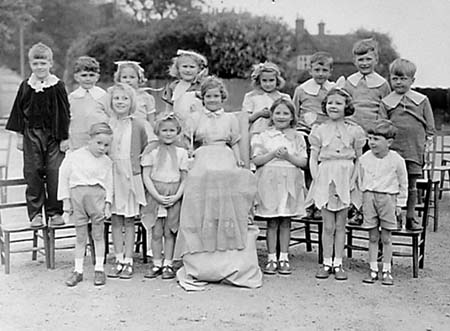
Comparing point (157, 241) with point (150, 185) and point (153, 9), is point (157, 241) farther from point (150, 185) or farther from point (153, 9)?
point (153, 9)

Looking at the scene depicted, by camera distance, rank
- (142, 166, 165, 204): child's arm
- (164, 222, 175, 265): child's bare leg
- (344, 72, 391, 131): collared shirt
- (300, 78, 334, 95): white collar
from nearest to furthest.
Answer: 1. (142, 166, 165, 204): child's arm
2. (164, 222, 175, 265): child's bare leg
3. (344, 72, 391, 131): collared shirt
4. (300, 78, 334, 95): white collar

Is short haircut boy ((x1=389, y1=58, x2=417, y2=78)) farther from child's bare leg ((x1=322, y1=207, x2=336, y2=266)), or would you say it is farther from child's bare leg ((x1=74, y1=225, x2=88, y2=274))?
child's bare leg ((x1=74, y1=225, x2=88, y2=274))

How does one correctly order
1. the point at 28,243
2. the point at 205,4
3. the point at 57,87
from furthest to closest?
the point at 205,4 → the point at 28,243 → the point at 57,87

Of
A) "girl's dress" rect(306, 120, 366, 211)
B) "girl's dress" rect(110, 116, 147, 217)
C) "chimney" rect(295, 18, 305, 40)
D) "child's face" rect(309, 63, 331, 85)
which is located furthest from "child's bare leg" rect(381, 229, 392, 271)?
"chimney" rect(295, 18, 305, 40)

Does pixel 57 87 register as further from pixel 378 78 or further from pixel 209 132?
pixel 378 78

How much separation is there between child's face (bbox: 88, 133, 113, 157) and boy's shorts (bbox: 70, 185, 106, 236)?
209 millimetres

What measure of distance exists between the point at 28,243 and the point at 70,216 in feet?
4.46

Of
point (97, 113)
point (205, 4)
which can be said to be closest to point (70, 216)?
point (97, 113)

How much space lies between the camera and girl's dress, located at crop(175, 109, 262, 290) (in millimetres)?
4266

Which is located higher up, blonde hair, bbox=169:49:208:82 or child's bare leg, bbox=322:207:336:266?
blonde hair, bbox=169:49:208:82

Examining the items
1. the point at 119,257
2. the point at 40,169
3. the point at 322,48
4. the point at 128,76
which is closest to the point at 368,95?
the point at 128,76

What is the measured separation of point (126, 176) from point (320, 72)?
1.65m

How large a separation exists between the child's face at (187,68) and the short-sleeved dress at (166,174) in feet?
2.37

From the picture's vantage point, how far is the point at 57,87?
480 centimetres
